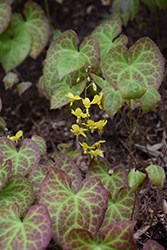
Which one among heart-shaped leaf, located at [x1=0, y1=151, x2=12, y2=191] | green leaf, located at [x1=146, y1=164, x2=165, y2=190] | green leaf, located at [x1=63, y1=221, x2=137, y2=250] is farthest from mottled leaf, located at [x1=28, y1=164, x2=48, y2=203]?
green leaf, located at [x1=146, y1=164, x2=165, y2=190]

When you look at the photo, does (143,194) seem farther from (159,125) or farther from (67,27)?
(67,27)

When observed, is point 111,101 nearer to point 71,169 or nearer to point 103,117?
point 71,169

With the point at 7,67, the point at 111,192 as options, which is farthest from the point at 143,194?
the point at 7,67

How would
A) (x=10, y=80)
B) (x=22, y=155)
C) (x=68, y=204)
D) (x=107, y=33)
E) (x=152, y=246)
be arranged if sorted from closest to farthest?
(x=152, y=246), (x=68, y=204), (x=22, y=155), (x=107, y=33), (x=10, y=80)

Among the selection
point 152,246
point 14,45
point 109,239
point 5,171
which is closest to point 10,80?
point 14,45

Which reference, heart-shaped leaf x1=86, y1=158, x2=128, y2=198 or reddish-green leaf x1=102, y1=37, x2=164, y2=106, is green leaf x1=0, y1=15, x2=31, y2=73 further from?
heart-shaped leaf x1=86, y1=158, x2=128, y2=198

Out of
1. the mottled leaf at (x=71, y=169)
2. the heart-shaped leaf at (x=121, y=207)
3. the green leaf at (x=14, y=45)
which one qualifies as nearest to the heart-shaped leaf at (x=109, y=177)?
the heart-shaped leaf at (x=121, y=207)
